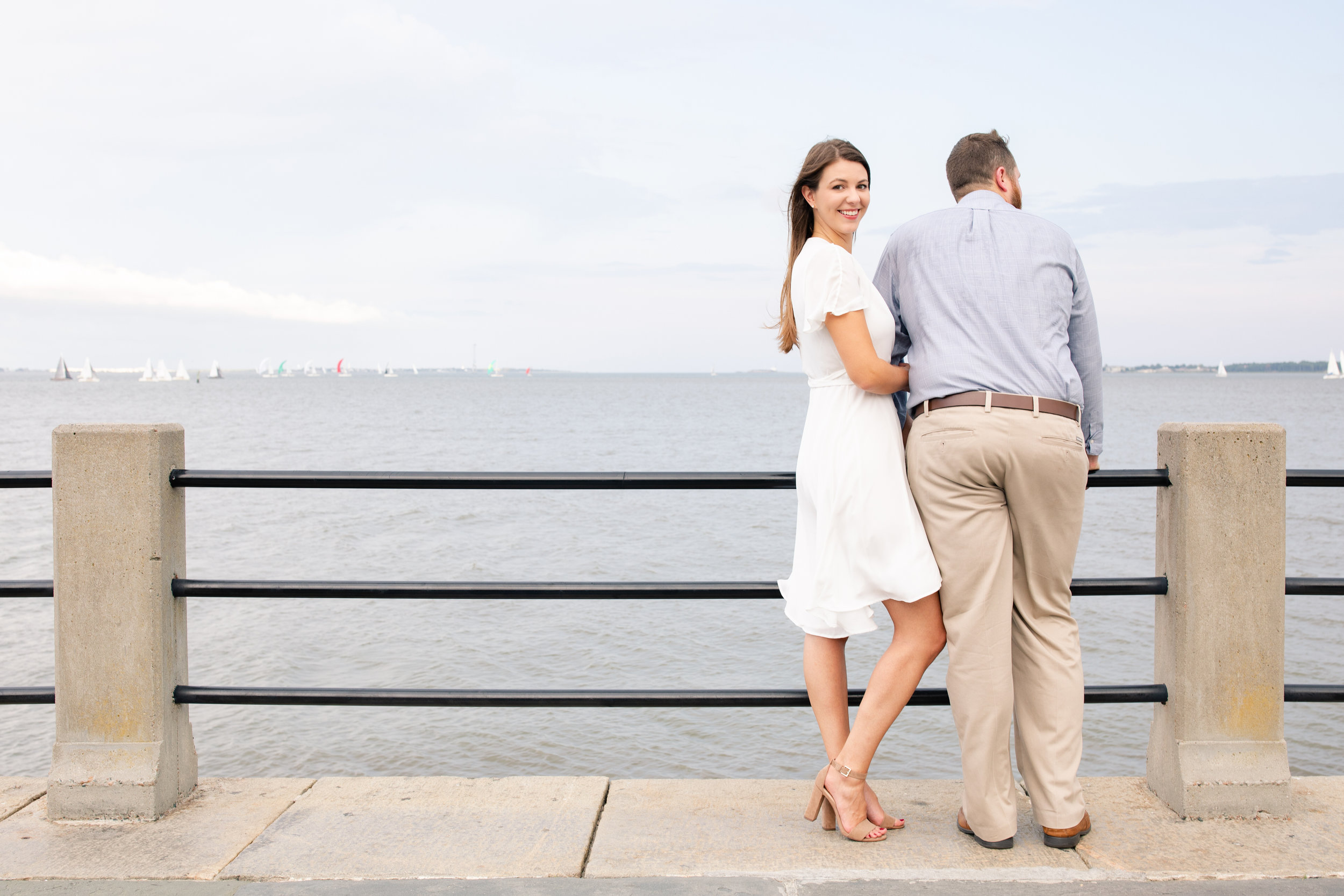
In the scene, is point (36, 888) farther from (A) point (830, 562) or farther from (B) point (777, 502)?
(B) point (777, 502)

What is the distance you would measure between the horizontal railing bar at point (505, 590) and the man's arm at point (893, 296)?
2.21ft

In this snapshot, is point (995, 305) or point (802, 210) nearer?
point (995, 305)

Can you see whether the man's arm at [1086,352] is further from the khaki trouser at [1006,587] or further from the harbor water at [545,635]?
the harbor water at [545,635]

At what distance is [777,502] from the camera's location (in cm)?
2056

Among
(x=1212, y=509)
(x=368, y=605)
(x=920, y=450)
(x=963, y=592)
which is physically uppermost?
(x=920, y=450)

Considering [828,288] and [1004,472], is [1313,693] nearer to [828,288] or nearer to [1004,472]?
[1004,472]

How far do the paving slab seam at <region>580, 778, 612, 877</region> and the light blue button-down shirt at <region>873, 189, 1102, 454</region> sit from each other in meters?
1.50

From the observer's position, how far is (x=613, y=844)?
2672 mm

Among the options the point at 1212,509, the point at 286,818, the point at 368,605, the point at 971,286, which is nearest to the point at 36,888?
the point at 286,818

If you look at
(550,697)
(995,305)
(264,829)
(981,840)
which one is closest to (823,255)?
(995,305)

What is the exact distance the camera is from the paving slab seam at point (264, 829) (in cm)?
253

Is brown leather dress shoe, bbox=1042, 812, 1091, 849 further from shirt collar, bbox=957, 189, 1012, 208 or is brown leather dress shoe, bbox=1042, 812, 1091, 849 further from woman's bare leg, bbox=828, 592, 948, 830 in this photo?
shirt collar, bbox=957, 189, 1012, 208

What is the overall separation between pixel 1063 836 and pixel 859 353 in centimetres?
141

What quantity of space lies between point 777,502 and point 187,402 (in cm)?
7720
